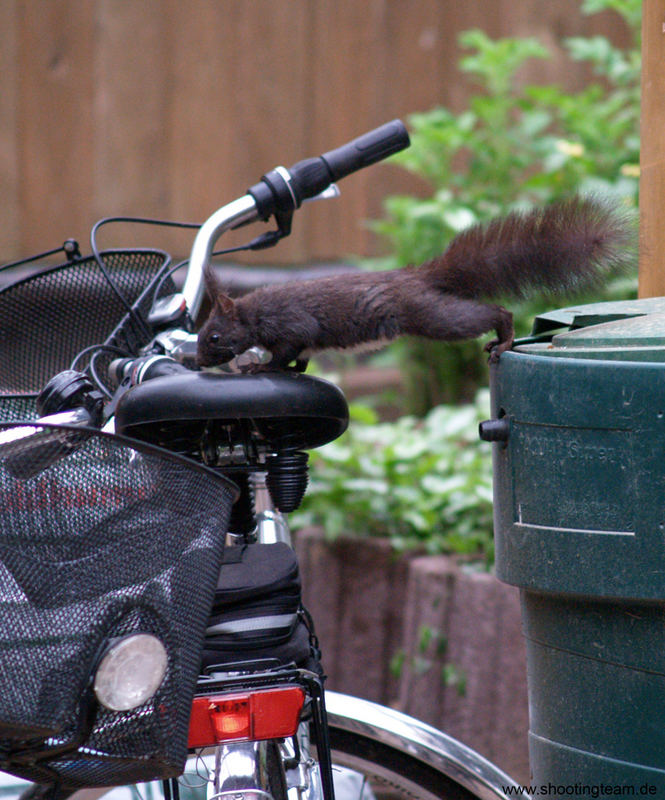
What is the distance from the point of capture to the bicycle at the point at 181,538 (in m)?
1.03

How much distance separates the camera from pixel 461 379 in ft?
14.0

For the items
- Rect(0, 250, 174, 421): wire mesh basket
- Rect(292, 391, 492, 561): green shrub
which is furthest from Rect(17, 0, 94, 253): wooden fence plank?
Rect(0, 250, 174, 421): wire mesh basket

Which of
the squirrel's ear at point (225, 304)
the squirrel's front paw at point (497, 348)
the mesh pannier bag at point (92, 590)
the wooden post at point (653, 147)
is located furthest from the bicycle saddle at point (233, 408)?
the wooden post at point (653, 147)

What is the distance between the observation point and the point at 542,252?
1.66 meters

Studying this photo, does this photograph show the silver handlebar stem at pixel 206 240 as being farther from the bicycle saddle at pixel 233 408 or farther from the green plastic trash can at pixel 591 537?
the green plastic trash can at pixel 591 537

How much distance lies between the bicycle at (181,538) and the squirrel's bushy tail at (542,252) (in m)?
0.25

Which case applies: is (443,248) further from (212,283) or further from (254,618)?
(254,618)

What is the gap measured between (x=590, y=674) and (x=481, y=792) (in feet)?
1.10

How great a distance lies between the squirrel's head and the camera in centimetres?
184

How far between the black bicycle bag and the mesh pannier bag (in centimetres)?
15

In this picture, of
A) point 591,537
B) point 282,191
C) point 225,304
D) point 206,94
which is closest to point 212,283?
point 225,304

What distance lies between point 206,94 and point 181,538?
3.82 meters

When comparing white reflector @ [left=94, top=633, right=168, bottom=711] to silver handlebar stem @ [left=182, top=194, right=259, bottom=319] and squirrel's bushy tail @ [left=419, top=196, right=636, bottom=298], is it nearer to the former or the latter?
silver handlebar stem @ [left=182, top=194, right=259, bottom=319]

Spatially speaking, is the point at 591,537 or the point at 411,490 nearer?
the point at 591,537
